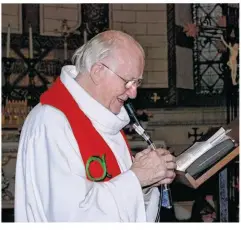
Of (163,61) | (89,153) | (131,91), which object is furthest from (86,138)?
(163,61)

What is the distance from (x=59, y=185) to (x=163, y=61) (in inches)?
185

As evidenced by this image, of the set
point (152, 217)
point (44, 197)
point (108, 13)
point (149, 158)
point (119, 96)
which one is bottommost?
point (152, 217)

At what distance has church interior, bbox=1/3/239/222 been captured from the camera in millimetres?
5488

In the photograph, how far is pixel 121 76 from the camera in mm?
1827

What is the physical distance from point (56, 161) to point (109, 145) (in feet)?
1.22

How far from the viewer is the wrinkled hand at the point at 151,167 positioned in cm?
176

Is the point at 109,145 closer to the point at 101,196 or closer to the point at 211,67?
the point at 101,196

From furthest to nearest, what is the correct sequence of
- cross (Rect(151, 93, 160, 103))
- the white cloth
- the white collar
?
cross (Rect(151, 93, 160, 103)) < the white collar < the white cloth

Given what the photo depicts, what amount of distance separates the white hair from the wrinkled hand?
1.22 feet

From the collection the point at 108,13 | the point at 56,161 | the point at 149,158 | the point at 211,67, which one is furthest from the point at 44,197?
the point at 211,67

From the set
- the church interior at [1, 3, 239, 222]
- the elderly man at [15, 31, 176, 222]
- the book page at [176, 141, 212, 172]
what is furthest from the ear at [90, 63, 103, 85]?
the church interior at [1, 3, 239, 222]

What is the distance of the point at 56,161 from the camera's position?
1678 millimetres

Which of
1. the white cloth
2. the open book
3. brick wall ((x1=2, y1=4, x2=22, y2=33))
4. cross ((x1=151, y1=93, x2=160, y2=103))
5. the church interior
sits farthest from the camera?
cross ((x1=151, y1=93, x2=160, y2=103))

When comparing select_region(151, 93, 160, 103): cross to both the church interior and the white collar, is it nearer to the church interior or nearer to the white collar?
the church interior
